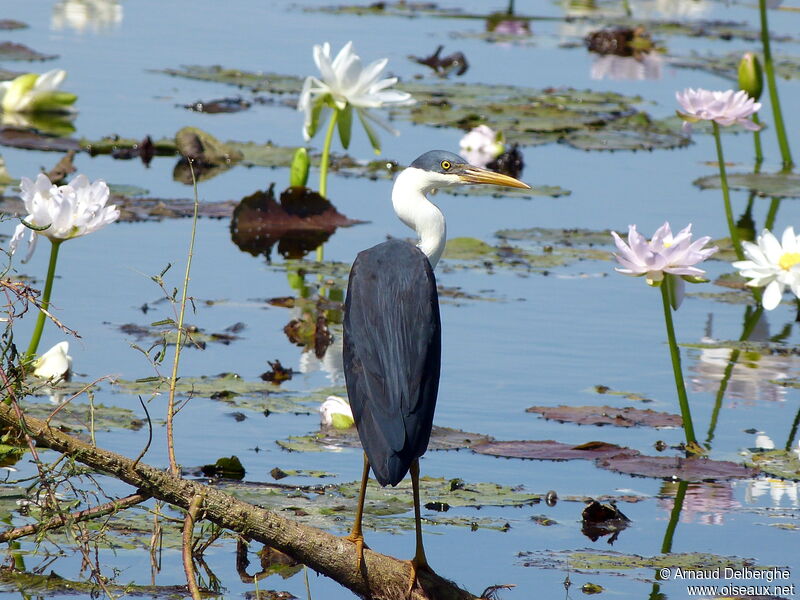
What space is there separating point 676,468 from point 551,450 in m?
0.43

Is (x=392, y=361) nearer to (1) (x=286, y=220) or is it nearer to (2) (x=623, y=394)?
(2) (x=623, y=394)

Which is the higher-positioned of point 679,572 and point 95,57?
point 95,57

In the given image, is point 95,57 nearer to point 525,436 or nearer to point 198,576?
point 525,436

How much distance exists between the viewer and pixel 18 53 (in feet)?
41.5

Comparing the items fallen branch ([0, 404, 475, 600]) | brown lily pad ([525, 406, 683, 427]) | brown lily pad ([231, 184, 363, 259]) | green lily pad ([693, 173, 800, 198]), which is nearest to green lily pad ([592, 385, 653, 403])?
brown lily pad ([525, 406, 683, 427])

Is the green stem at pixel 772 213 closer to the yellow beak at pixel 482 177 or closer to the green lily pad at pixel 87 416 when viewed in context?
the yellow beak at pixel 482 177

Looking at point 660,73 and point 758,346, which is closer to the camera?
point 758,346

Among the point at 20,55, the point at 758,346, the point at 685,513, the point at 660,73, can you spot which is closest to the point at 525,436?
the point at 685,513

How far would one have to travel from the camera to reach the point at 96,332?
20.3ft

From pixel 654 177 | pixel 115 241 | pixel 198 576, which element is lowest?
pixel 198 576

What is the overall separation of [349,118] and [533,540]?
376cm

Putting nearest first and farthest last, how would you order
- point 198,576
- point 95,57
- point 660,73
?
point 198,576 → point 95,57 → point 660,73

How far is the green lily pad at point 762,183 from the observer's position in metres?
9.23

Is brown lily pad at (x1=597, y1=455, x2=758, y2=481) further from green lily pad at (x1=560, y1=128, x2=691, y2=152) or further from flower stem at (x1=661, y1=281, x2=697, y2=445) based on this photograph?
green lily pad at (x1=560, y1=128, x2=691, y2=152)
